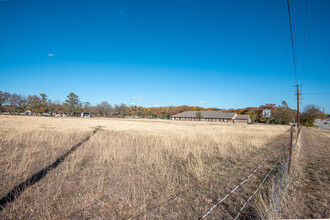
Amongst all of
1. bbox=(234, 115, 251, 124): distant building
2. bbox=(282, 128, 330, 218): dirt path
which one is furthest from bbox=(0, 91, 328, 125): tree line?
bbox=(282, 128, 330, 218): dirt path

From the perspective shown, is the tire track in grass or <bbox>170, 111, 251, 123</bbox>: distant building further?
<bbox>170, 111, 251, 123</bbox>: distant building

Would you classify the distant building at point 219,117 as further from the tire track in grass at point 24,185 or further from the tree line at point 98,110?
the tire track in grass at point 24,185

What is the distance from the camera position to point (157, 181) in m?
4.68

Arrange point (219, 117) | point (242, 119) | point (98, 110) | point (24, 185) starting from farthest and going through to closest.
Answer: point (98, 110)
point (219, 117)
point (242, 119)
point (24, 185)

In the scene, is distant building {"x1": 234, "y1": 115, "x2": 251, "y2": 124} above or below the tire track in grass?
above

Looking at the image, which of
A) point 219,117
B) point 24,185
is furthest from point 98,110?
point 24,185

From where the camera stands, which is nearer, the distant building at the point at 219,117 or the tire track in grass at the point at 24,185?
the tire track in grass at the point at 24,185

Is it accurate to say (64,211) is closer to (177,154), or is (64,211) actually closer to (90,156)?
(90,156)

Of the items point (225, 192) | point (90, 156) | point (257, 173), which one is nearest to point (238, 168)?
point (257, 173)

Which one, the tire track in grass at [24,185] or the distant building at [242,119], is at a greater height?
the distant building at [242,119]

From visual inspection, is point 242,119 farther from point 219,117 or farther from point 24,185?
point 24,185

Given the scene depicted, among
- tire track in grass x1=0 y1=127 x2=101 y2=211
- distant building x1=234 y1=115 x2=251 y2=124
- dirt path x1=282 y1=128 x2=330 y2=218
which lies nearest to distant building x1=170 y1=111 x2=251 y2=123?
distant building x1=234 y1=115 x2=251 y2=124

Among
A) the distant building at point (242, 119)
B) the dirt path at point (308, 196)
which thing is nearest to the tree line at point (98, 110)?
the distant building at point (242, 119)

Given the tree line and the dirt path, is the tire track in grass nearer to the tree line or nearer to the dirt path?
the dirt path
